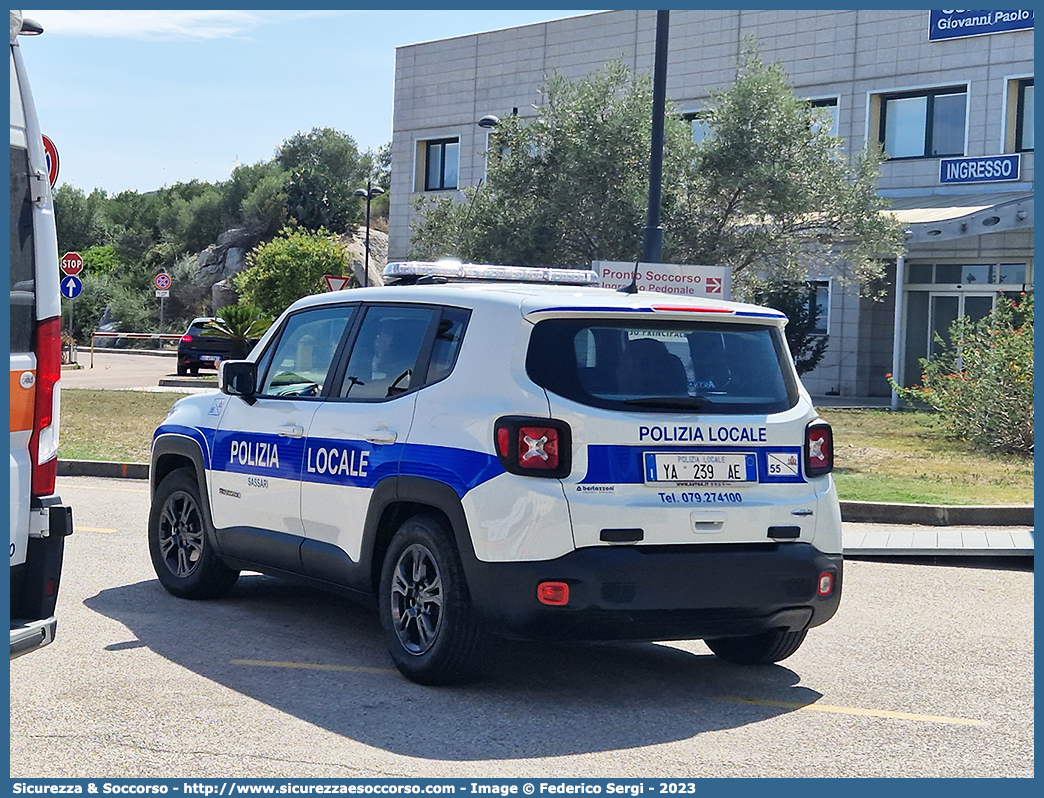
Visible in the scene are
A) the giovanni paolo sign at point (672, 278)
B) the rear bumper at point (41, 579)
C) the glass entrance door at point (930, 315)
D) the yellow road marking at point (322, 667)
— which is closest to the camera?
the rear bumper at point (41, 579)

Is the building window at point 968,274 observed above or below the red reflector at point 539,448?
above

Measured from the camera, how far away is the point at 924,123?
33719mm

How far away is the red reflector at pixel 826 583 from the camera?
6.28m

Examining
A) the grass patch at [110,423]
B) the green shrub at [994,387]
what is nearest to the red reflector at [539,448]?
the grass patch at [110,423]

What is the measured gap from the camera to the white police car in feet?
19.0

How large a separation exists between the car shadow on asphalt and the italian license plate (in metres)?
0.90

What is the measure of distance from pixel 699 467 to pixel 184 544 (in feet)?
11.5

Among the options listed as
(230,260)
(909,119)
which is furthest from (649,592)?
(230,260)

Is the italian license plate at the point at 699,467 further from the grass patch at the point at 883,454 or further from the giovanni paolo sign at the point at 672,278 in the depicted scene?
the giovanni paolo sign at the point at 672,278

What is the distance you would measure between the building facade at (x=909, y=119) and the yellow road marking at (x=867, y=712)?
22.9m

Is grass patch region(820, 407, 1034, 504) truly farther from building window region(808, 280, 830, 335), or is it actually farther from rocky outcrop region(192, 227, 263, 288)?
rocky outcrop region(192, 227, 263, 288)

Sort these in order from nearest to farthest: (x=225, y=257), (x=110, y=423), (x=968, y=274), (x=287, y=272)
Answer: (x=110, y=423) → (x=968, y=274) → (x=287, y=272) → (x=225, y=257)

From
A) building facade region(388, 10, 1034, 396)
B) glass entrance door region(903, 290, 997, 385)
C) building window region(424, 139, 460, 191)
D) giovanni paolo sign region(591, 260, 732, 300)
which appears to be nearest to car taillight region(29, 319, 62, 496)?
giovanni paolo sign region(591, 260, 732, 300)

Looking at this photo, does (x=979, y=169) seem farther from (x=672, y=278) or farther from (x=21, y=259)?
(x=21, y=259)
